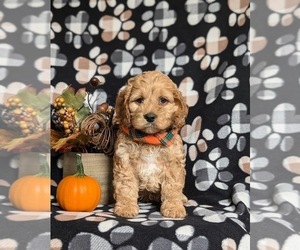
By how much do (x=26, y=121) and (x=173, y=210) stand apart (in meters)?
1.04

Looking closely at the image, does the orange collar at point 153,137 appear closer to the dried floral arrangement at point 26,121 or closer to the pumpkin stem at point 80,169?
the pumpkin stem at point 80,169

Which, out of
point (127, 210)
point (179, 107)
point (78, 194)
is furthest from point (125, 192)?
point (179, 107)

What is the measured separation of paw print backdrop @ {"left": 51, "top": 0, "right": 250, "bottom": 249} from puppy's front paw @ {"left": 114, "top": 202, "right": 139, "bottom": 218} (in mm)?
85

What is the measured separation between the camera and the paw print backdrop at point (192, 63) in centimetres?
229

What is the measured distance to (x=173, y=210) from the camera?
1848mm

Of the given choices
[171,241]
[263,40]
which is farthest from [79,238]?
[263,40]

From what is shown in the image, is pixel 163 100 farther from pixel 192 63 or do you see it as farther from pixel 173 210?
pixel 192 63

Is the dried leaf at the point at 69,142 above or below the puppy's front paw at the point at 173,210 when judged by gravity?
above

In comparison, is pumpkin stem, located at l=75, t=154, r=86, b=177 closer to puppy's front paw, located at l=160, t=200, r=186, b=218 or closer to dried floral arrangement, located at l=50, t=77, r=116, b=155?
dried floral arrangement, located at l=50, t=77, r=116, b=155

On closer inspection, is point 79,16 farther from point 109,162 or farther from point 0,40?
point 0,40

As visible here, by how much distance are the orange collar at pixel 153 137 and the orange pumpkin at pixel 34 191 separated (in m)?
1.01

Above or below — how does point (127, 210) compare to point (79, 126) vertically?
below

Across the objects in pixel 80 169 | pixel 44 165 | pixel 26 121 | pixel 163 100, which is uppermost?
pixel 163 100

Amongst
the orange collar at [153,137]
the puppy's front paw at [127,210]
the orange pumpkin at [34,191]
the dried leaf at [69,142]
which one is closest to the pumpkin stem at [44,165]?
the orange pumpkin at [34,191]
